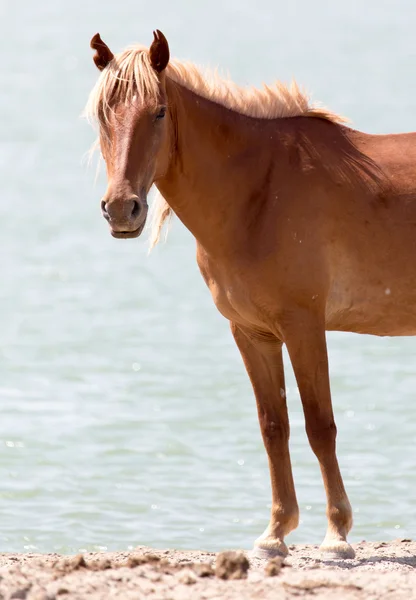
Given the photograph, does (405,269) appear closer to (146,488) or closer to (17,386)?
(146,488)

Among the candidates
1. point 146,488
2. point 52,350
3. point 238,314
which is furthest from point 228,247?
point 52,350

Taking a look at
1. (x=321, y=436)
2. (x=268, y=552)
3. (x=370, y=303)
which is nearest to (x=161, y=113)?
(x=370, y=303)

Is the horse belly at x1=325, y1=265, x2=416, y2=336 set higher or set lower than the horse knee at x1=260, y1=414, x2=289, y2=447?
higher

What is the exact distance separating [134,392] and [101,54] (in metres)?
6.85

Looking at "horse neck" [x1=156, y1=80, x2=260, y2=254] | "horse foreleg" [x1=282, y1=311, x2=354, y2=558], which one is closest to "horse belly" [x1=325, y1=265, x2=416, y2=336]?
"horse foreleg" [x1=282, y1=311, x2=354, y2=558]

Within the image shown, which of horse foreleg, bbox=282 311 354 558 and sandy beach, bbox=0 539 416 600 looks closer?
sandy beach, bbox=0 539 416 600

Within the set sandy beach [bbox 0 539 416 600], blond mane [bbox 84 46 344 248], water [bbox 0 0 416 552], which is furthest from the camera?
water [bbox 0 0 416 552]

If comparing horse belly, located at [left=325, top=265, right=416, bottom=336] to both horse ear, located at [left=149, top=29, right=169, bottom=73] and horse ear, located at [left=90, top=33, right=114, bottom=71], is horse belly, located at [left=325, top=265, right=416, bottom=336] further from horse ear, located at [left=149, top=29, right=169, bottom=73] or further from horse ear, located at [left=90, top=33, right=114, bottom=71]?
horse ear, located at [left=90, top=33, right=114, bottom=71]

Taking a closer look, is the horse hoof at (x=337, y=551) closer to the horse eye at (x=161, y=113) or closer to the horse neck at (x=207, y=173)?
→ the horse neck at (x=207, y=173)

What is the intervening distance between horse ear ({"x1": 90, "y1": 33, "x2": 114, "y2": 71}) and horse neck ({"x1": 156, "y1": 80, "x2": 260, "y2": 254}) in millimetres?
414

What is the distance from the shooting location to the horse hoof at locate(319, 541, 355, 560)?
589 cm

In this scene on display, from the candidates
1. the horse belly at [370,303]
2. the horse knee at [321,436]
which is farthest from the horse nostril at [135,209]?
the horse knee at [321,436]

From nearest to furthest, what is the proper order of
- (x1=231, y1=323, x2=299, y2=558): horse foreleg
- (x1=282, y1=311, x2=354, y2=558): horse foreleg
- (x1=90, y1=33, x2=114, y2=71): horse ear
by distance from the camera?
(x1=90, y1=33, x2=114, y2=71): horse ear
(x1=282, y1=311, x2=354, y2=558): horse foreleg
(x1=231, y1=323, x2=299, y2=558): horse foreleg

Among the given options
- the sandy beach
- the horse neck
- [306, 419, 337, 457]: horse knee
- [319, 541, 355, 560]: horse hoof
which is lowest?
the sandy beach
